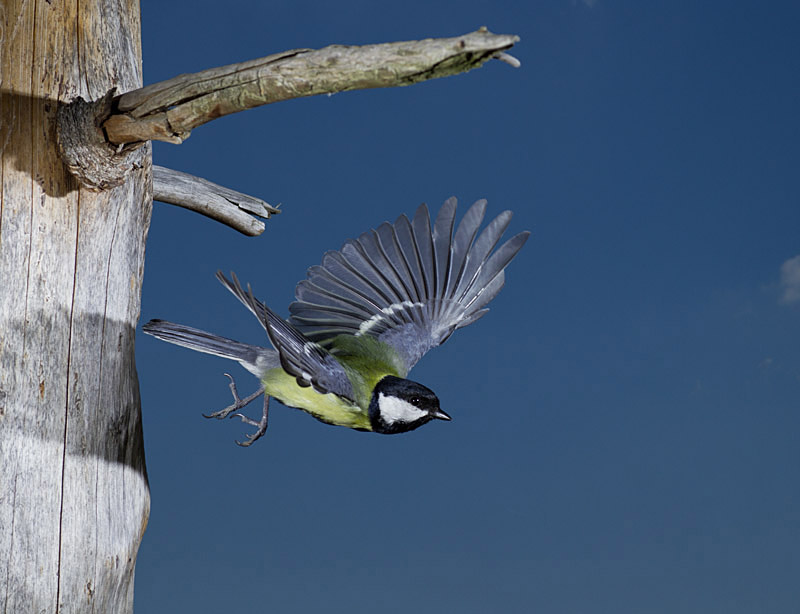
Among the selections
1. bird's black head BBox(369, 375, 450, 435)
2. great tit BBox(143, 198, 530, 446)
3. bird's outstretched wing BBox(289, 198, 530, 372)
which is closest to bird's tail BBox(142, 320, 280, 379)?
great tit BBox(143, 198, 530, 446)

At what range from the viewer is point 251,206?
11.8 ft

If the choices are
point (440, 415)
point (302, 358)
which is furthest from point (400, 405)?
point (302, 358)

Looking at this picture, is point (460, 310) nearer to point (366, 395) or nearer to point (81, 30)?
point (366, 395)

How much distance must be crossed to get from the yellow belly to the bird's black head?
1.7 inches

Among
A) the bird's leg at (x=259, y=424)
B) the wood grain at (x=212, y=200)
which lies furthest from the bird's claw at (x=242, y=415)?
the wood grain at (x=212, y=200)

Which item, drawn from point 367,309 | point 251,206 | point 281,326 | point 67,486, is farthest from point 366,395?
point 251,206

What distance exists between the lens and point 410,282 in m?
3.35

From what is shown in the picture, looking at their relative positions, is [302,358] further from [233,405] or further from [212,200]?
[212,200]

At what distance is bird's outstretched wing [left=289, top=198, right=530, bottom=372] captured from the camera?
323cm

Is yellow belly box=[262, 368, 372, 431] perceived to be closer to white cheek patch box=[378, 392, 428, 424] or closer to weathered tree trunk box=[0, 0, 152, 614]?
white cheek patch box=[378, 392, 428, 424]

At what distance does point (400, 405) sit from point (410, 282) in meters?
0.75

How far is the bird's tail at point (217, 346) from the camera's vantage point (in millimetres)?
2600

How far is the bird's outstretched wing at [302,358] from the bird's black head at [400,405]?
102 mm

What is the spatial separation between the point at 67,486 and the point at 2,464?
0.19m
